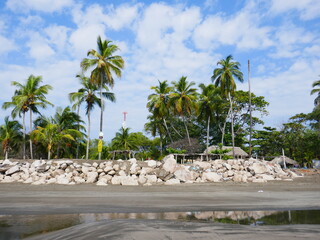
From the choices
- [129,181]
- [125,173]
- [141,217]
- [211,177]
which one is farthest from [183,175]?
[141,217]

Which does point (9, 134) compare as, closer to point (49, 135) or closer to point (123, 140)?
point (49, 135)

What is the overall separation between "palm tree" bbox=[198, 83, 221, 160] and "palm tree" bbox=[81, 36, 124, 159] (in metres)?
12.8

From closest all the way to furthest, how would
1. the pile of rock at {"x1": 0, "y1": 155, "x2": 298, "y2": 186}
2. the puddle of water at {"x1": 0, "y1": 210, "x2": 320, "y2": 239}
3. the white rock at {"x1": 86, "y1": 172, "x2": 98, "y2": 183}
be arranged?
the puddle of water at {"x1": 0, "y1": 210, "x2": 320, "y2": 239} < the pile of rock at {"x1": 0, "y1": 155, "x2": 298, "y2": 186} < the white rock at {"x1": 86, "y1": 172, "x2": 98, "y2": 183}

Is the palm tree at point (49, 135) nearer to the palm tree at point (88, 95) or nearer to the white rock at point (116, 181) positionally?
the palm tree at point (88, 95)

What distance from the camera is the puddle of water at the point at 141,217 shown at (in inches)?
185

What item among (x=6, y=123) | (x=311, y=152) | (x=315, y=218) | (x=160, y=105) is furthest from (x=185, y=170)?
(x=311, y=152)

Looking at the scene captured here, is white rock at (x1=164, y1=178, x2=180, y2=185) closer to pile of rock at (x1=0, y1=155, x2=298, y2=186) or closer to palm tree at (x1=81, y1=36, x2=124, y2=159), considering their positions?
pile of rock at (x1=0, y1=155, x2=298, y2=186)

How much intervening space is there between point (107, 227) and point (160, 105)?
98.8 feet

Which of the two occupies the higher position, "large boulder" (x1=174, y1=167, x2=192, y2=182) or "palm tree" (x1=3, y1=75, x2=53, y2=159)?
"palm tree" (x1=3, y1=75, x2=53, y2=159)

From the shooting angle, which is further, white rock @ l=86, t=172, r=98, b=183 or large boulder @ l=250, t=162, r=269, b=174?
large boulder @ l=250, t=162, r=269, b=174

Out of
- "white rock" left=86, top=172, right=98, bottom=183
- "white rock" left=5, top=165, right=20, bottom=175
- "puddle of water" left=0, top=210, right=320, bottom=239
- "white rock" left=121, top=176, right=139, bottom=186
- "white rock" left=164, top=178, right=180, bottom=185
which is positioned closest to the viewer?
"puddle of water" left=0, top=210, right=320, bottom=239

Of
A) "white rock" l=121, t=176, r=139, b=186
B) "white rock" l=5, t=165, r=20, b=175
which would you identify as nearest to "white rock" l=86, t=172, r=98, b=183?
"white rock" l=121, t=176, r=139, b=186

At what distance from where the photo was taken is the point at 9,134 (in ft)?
89.5

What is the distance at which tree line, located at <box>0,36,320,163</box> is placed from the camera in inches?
1057
